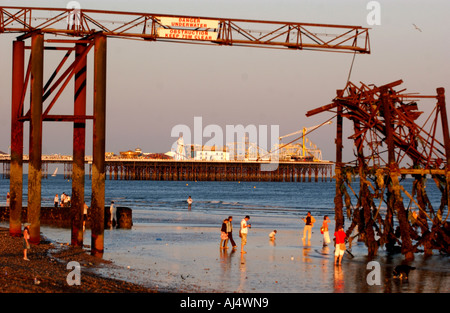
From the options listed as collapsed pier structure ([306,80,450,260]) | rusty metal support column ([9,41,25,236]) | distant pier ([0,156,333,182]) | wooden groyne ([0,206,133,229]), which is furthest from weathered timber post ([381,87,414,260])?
distant pier ([0,156,333,182])

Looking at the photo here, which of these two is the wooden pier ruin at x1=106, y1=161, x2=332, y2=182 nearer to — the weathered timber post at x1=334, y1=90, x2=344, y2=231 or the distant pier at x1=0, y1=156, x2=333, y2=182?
A: the distant pier at x1=0, y1=156, x2=333, y2=182

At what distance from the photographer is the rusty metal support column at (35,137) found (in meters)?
24.8

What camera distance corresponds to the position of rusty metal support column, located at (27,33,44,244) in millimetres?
24844

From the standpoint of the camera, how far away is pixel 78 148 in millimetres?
26484

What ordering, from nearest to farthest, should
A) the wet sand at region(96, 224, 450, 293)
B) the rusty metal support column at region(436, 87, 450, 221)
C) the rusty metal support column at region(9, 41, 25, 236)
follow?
the wet sand at region(96, 224, 450, 293) → the rusty metal support column at region(436, 87, 450, 221) → the rusty metal support column at region(9, 41, 25, 236)

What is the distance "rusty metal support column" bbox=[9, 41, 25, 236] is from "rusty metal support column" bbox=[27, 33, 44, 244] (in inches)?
78.7

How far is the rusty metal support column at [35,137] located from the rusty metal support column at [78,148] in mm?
1350

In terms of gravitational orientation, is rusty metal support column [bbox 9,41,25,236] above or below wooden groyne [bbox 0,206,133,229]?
above

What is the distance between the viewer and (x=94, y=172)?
24281mm

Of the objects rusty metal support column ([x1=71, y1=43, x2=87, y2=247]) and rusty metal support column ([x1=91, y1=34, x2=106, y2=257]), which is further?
rusty metal support column ([x1=71, y1=43, x2=87, y2=247])

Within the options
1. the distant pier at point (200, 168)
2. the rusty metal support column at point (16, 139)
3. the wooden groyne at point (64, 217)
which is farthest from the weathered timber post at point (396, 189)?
the distant pier at point (200, 168)

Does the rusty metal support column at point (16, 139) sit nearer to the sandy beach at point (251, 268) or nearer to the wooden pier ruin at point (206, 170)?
the sandy beach at point (251, 268)
